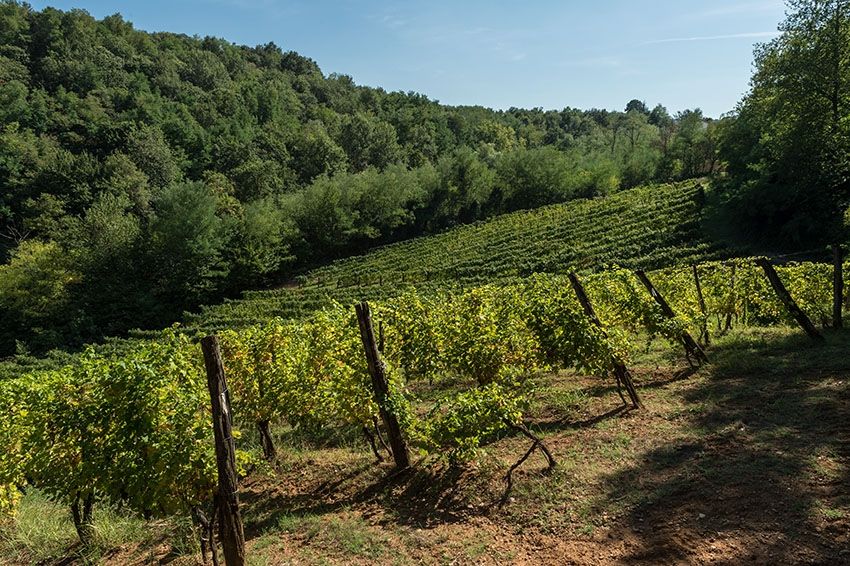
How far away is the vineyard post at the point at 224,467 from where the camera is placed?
4855mm

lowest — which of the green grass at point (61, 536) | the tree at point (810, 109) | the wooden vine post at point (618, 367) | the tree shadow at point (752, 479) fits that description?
the green grass at point (61, 536)

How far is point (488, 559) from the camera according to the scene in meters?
4.84

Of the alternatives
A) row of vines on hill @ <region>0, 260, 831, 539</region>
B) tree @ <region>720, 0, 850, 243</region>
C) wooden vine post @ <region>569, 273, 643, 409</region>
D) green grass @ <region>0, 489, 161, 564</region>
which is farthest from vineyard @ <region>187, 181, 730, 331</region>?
green grass @ <region>0, 489, 161, 564</region>

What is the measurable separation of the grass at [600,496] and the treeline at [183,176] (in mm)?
47259

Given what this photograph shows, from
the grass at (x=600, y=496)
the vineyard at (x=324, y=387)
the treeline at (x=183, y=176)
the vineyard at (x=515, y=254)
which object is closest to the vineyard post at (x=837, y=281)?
the vineyard at (x=324, y=387)

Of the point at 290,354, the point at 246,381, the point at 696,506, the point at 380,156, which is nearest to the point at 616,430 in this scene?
the point at 696,506

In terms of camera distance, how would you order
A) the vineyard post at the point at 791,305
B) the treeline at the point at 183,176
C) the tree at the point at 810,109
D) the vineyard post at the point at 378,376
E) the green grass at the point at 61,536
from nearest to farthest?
the green grass at the point at 61,536
the vineyard post at the point at 378,376
the vineyard post at the point at 791,305
the tree at the point at 810,109
the treeline at the point at 183,176

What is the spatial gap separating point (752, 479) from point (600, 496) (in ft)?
5.72

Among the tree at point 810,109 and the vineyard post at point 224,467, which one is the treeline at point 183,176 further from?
the vineyard post at point 224,467

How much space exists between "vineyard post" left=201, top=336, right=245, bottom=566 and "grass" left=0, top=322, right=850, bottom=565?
2.46ft

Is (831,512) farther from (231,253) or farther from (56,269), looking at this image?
(56,269)

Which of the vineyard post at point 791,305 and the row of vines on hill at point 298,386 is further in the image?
the vineyard post at point 791,305

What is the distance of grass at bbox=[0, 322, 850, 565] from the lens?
462 centimetres

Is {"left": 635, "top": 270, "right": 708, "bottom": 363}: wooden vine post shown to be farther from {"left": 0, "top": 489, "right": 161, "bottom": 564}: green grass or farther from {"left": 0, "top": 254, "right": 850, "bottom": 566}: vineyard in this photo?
{"left": 0, "top": 489, "right": 161, "bottom": 564}: green grass
